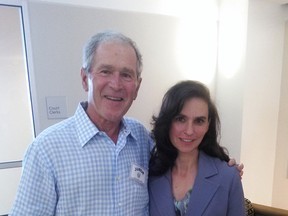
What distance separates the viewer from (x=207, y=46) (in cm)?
260

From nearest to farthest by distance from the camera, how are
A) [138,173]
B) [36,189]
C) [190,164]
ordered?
[36,189], [138,173], [190,164]

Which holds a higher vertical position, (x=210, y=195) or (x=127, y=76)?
(x=127, y=76)

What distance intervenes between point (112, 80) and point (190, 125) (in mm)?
412

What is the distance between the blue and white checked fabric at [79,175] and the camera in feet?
2.83

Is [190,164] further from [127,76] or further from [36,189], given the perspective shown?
[36,189]

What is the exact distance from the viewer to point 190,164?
1200mm

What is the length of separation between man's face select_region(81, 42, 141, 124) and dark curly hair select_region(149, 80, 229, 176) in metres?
0.21

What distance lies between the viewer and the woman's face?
3.58 feet

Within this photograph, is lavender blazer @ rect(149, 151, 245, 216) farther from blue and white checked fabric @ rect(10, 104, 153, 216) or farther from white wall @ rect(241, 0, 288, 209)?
white wall @ rect(241, 0, 288, 209)

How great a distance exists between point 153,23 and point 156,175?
161 cm

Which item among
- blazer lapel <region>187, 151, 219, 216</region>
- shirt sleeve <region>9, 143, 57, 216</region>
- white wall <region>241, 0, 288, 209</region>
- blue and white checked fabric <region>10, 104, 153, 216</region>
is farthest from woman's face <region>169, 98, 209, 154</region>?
white wall <region>241, 0, 288, 209</region>

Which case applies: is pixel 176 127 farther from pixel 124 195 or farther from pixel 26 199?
pixel 26 199

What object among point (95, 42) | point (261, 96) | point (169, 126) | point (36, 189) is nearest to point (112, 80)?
point (95, 42)

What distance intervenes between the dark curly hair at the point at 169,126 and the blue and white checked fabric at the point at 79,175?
171 millimetres
